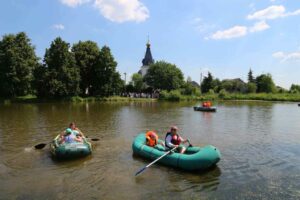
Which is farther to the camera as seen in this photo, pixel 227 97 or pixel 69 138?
pixel 227 97

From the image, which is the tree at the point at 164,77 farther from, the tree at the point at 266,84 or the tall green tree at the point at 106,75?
the tree at the point at 266,84

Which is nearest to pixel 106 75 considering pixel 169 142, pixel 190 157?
pixel 169 142

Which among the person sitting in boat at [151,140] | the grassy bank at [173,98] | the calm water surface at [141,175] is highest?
the grassy bank at [173,98]

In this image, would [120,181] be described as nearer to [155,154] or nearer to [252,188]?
[155,154]

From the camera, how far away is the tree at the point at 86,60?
58.0 metres

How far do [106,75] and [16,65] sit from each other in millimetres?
16648

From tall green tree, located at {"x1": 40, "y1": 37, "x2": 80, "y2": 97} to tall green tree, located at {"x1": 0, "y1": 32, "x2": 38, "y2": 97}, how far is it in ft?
13.8

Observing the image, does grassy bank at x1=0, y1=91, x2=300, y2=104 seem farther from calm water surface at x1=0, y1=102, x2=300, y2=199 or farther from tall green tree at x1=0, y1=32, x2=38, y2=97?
calm water surface at x1=0, y1=102, x2=300, y2=199

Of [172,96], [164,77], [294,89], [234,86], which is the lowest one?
[172,96]

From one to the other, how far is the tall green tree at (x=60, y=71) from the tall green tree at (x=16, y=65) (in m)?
4.21

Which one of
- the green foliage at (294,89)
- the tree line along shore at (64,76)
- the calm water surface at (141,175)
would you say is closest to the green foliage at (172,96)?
the tree line along shore at (64,76)

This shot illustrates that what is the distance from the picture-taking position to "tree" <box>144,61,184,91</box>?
75.5 meters

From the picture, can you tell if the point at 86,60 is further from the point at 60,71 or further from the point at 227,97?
the point at 227,97

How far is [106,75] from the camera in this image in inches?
2304
